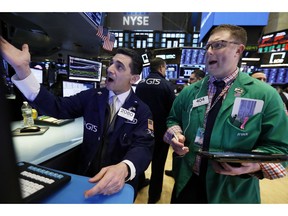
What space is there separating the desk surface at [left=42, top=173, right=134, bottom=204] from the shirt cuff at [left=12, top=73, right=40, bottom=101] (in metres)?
0.60

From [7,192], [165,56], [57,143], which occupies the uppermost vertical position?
[165,56]

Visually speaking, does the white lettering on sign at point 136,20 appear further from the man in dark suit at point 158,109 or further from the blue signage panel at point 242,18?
the man in dark suit at point 158,109

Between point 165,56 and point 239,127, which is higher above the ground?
point 165,56

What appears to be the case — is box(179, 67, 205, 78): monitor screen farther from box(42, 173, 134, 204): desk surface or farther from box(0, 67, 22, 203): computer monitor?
box(0, 67, 22, 203): computer monitor

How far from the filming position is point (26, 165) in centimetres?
69

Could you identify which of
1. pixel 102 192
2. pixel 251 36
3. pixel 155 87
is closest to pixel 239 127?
pixel 102 192

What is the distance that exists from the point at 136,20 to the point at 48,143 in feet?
23.0

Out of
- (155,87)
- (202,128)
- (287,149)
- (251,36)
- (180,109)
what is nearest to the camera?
(287,149)

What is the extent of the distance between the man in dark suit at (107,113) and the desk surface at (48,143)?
0.15 meters

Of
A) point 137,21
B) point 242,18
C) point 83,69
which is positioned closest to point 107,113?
point 83,69

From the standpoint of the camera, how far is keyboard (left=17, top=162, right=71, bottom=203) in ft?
1.74
